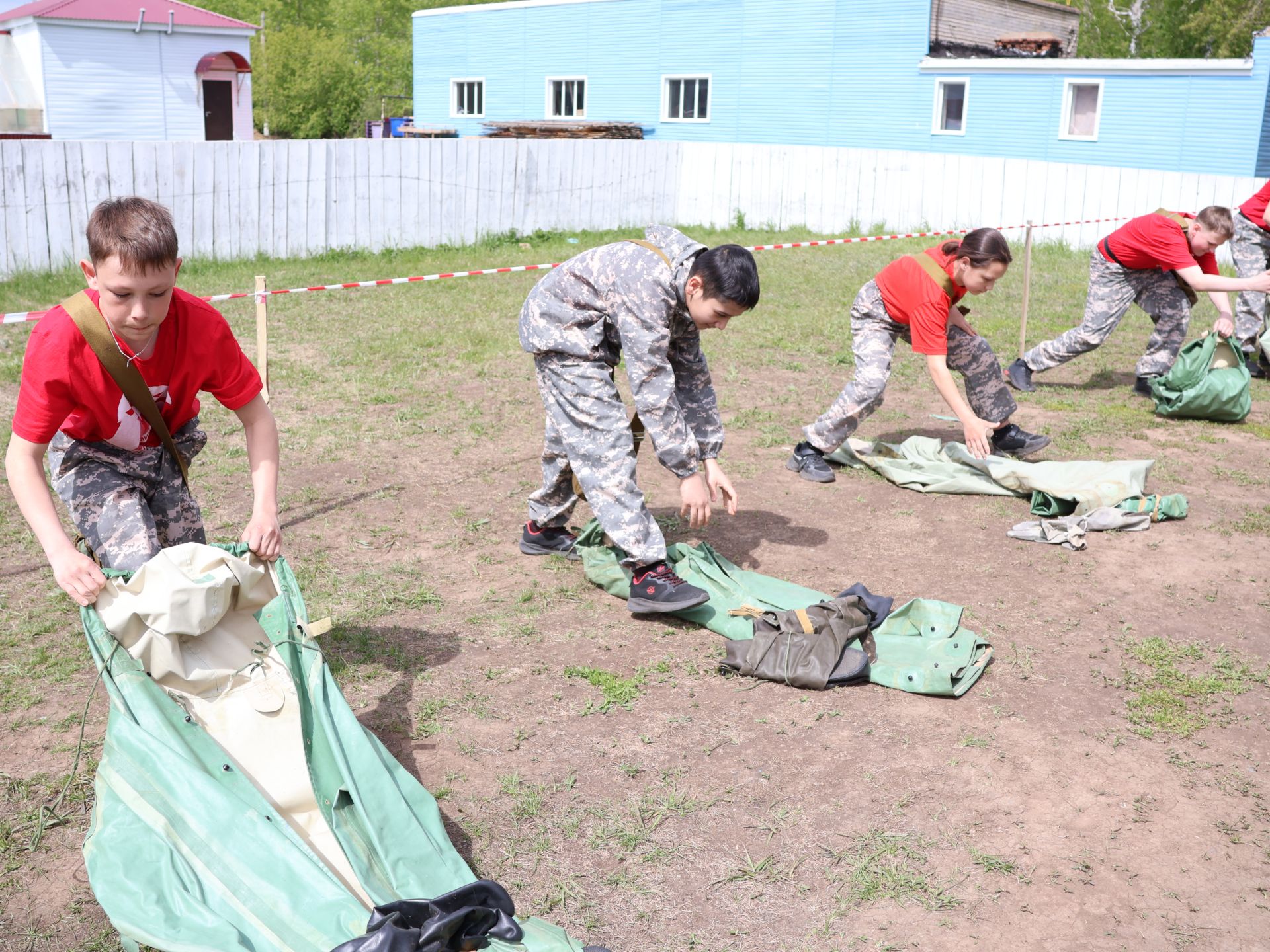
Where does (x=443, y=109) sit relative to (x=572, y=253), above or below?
above

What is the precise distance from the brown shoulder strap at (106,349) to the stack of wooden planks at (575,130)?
25.8m

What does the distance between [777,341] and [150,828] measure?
8358 millimetres

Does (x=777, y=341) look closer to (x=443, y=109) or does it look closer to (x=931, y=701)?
(x=931, y=701)

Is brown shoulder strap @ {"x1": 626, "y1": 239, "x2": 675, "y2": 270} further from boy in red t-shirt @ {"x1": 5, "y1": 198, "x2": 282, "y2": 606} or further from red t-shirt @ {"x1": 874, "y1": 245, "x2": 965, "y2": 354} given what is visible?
red t-shirt @ {"x1": 874, "y1": 245, "x2": 965, "y2": 354}

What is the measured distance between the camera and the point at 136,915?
247 centimetres

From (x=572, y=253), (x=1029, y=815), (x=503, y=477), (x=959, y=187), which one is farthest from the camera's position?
(x=959, y=187)

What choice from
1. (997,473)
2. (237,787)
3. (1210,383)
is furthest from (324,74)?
(237,787)

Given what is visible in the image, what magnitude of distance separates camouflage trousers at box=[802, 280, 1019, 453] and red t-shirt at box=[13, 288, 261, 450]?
4035 mm

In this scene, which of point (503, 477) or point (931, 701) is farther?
point (503, 477)

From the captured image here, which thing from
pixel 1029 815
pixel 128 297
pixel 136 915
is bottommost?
pixel 1029 815

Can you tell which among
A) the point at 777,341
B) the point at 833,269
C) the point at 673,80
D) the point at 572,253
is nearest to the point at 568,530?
the point at 777,341

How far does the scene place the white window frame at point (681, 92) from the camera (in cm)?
2736

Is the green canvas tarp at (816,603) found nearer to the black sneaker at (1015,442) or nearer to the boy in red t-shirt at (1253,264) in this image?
the black sneaker at (1015,442)

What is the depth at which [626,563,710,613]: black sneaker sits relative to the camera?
458 centimetres
